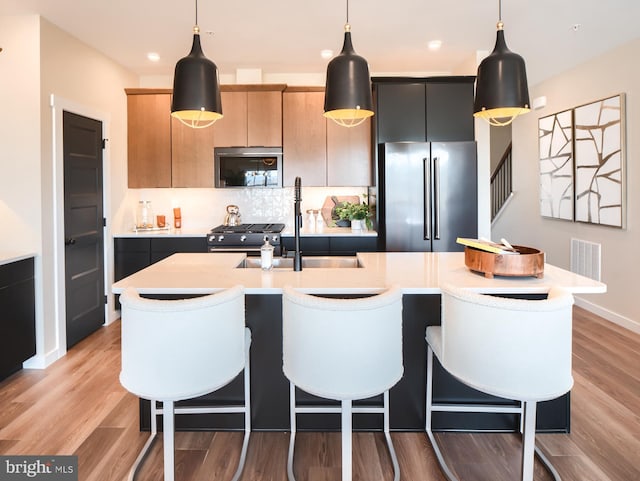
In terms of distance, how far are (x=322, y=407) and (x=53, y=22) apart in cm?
357

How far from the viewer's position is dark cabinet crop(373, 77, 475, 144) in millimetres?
4594

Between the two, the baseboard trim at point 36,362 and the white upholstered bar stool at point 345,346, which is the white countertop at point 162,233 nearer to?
the baseboard trim at point 36,362

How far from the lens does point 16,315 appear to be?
3.29 meters

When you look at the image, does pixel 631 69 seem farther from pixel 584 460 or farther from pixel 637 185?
pixel 584 460

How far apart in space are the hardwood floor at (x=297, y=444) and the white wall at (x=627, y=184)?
1.57 metres

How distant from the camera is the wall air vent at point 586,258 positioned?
4832 mm

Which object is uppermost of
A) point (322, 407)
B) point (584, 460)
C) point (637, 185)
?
point (637, 185)

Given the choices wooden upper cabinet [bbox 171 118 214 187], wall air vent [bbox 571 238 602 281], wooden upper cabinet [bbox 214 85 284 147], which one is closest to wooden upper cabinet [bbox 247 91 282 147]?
wooden upper cabinet [bbox 214 85 284 147]

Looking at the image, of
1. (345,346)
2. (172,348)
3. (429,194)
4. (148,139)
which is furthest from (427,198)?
(172,348)

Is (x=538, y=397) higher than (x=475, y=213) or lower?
lower

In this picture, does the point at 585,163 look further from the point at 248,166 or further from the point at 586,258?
the point at 248,166

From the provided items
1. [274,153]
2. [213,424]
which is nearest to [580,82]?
[274,153]

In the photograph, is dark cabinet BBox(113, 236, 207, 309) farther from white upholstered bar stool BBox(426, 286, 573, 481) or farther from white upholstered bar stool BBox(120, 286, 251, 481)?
white upholstered bar stool BBox(426, 286, 573, 481)

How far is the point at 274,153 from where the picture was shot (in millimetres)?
5008
